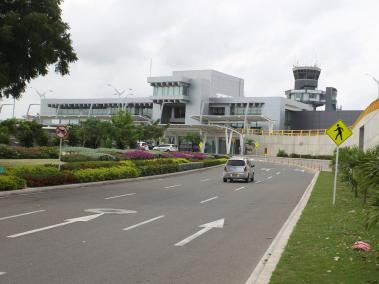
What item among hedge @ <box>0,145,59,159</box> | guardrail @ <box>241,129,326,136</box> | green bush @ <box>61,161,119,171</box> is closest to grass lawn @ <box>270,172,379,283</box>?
green bush @ <box>61,161,119,171</box>

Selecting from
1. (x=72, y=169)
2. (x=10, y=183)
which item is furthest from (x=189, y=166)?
(x=10, y=183)

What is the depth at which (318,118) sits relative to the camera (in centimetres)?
11369

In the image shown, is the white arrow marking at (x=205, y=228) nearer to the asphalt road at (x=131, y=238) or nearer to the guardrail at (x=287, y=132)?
the asphalt road at (x=131, y=238)

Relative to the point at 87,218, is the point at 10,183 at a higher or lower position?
higher

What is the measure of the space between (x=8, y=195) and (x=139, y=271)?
490 inches

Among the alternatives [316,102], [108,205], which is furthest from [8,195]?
[316,102]

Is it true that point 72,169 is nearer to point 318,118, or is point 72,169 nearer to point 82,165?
point 82,165

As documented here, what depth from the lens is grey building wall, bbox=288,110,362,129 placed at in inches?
4359

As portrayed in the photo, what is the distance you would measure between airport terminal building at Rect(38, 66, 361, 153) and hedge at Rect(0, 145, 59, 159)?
5365cm

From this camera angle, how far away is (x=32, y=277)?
24.0ft

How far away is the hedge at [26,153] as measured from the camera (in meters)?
42.1

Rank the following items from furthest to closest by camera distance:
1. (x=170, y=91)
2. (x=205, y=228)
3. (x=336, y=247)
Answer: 1. (x=170, y=91)
2. (x=205, y=228)
3. (x=336, y=247)

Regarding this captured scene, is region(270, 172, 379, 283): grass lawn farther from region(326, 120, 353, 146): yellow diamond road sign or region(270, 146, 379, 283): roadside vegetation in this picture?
region(326, 120, 353, 146): yellow diamond road sign

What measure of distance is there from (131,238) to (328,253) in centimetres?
Answer: 407
